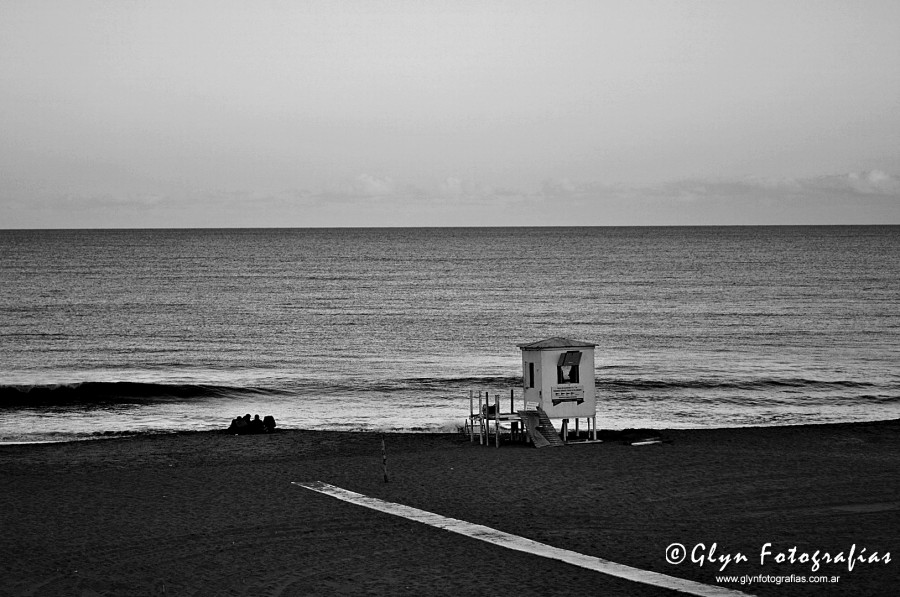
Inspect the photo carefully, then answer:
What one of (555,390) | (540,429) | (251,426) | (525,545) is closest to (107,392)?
(251,426)

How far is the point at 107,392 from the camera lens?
40.8 meters

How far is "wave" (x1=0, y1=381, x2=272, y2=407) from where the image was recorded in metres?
39.3

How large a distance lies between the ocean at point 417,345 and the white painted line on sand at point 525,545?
1430 centimetres

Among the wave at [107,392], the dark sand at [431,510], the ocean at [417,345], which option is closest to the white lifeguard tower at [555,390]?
the dark sand at [431,510]

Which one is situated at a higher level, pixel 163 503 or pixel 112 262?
pixel 112 262

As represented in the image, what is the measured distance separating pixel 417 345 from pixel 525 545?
4336 centimetres

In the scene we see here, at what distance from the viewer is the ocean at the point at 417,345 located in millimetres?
37281

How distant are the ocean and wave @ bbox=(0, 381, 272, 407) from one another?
0.15 meters

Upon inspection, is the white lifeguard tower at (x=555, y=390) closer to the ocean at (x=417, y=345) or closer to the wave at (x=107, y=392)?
the ocean at (x=417, y=345)

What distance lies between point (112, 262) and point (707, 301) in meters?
96.3

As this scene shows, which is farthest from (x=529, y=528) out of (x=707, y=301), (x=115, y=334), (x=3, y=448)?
(x=707, y=301)

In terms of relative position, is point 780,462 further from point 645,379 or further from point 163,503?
point 645,379

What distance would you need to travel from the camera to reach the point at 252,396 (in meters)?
41.5

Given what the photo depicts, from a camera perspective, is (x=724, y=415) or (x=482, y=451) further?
(x=724, y=415)
